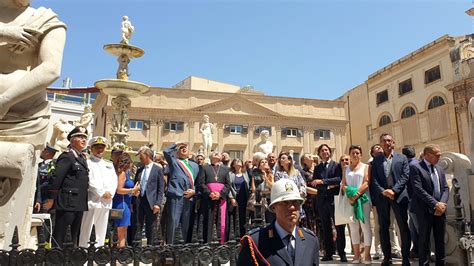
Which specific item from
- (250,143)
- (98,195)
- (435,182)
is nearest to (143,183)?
(98,195)

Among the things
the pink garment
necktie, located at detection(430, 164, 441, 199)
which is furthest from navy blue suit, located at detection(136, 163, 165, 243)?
necktie, located at detection(430, 164, 441, 199)

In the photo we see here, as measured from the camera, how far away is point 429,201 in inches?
204

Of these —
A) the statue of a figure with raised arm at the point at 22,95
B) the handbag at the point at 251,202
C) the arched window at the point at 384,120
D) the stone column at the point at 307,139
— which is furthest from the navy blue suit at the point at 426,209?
the stone column at the point at 307,139

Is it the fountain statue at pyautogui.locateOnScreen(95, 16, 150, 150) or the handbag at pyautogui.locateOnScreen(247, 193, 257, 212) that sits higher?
the fountain statue at pyautogui.locateOnScreen(95, 16, 150, 150)

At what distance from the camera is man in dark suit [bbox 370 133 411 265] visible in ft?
18.7

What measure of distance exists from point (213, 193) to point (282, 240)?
4.75m

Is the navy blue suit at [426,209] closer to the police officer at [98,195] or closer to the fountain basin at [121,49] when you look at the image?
the police officer at [98,195]

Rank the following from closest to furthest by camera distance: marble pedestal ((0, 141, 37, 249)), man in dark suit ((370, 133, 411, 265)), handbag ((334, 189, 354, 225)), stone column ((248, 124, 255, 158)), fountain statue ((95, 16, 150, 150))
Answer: marble pedestal ((0, 141, 37, 249)) → man in dark suit ((370, 133, 411, 265)) → handbag ((334, 189, 354, 225)) → fountain statue ((95, 16, 150, 150)) → stone column ((248, 124, 255, 158))

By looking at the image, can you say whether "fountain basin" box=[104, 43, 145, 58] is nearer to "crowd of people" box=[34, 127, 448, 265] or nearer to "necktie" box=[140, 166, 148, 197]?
"crowd of people" box=[34, 127, 448, 265]

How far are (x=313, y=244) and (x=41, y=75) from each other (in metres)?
2.86

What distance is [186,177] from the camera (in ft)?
24.1

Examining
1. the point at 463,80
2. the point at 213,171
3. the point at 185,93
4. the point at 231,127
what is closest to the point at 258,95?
the point at 231,127

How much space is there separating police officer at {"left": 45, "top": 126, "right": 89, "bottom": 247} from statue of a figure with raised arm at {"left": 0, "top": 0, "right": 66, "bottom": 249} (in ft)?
4.03

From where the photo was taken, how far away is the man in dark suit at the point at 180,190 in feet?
23.5
